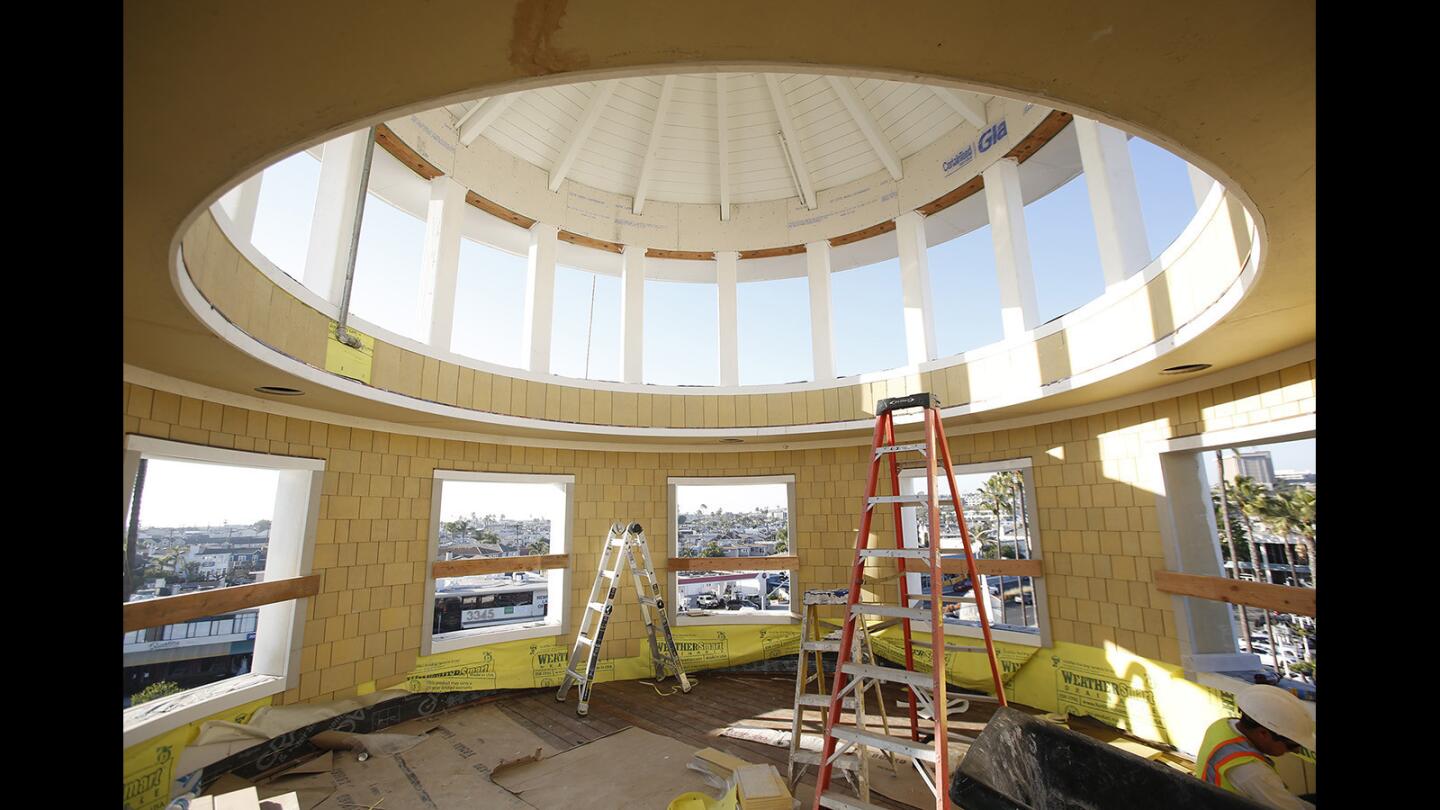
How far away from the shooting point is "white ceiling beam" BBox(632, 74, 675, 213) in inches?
302

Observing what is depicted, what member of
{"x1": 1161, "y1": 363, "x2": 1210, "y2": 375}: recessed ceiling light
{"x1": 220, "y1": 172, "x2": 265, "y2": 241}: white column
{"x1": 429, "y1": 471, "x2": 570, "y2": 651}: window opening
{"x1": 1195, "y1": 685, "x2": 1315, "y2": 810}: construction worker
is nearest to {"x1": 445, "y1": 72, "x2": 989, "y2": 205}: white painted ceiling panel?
{"x1": 220, "y1": 172, "x2": 265, "y2": 241}: white column

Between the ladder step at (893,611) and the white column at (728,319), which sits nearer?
the ladder step at (893,611)

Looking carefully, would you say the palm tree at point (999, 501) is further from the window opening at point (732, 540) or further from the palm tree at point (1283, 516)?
the palm tree at point (1283, 516)

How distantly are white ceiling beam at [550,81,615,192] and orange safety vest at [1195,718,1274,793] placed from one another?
7.91 m

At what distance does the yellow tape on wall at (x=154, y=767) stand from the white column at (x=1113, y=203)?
829cm

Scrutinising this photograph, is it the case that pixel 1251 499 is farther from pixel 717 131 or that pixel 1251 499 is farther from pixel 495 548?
pixel 495 548

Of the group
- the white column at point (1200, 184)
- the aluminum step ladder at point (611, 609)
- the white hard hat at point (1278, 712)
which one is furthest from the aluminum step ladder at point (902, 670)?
the aluminum step ladder at point (611, 609)

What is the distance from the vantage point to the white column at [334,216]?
5.30 meters

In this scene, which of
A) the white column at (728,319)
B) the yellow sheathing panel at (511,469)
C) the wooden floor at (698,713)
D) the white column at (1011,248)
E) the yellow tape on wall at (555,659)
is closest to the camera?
the yellow sheathing panel at (511,469)
